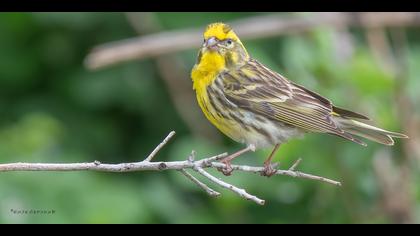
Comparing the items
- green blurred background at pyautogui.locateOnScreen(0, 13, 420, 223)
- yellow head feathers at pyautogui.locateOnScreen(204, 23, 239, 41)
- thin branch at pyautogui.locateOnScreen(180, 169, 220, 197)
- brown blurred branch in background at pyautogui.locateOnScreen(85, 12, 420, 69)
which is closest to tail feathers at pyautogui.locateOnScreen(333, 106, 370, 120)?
yellow head feathers at pyautogui.locateOnScreen(204, 23, 239, 41)

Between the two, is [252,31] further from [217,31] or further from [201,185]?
[201,185]

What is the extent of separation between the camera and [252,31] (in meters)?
7.79

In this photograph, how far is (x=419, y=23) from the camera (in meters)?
8.14

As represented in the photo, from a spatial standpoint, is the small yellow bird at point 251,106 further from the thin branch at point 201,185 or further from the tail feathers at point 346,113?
the thin branch at point 201,185

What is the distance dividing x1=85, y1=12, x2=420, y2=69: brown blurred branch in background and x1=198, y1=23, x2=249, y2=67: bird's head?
6.14ft

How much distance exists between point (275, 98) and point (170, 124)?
2.81 meters

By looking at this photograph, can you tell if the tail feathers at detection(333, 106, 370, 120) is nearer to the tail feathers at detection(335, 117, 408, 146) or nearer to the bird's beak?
the tail feathers at detection(335, 117, 408, 146)

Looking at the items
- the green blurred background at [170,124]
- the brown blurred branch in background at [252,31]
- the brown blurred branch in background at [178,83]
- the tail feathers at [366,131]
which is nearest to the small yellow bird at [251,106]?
the tail feathers at [366,131]

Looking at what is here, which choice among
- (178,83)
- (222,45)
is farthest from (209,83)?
(178,83)

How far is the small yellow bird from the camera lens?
5.59m

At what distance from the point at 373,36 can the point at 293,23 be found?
905 millimetres

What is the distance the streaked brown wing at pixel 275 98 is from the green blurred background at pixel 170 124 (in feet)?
2.75

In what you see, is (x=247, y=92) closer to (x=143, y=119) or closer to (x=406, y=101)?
(x=406, y=101)

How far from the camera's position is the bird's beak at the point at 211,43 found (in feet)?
18.0
